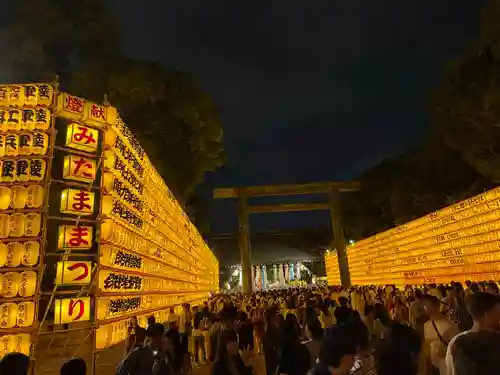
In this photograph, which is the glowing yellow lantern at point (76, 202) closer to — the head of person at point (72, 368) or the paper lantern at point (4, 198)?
the paper lantern at point (4, 198)

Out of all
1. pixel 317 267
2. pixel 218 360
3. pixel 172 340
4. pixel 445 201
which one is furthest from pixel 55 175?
pixel 317 267

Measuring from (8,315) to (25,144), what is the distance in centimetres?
285

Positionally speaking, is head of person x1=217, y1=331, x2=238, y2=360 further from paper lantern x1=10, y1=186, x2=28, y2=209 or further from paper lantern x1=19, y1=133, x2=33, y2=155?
paper lantern x1=19, y1=133, x2=33, y2=155

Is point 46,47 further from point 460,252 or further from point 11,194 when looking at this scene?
point 460,252

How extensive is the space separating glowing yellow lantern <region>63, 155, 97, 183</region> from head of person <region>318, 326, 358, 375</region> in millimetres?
6104

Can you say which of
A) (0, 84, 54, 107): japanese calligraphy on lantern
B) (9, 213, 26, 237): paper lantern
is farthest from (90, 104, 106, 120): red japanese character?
(9, 213, 26, 237): paper lantern

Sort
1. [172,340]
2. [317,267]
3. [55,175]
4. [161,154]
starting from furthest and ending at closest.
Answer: [317,267], [161,154], [55,175], [172,340]

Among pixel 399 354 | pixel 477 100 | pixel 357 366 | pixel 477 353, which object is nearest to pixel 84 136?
pixel 357 366

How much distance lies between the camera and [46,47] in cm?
1994

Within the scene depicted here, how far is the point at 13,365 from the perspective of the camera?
10.1 ft

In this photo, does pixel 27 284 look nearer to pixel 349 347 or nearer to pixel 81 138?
pixel 81 138

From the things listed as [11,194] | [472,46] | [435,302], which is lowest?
[435,302]

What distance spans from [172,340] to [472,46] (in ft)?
59.3

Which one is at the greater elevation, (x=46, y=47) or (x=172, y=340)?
(x=46, y=47)
